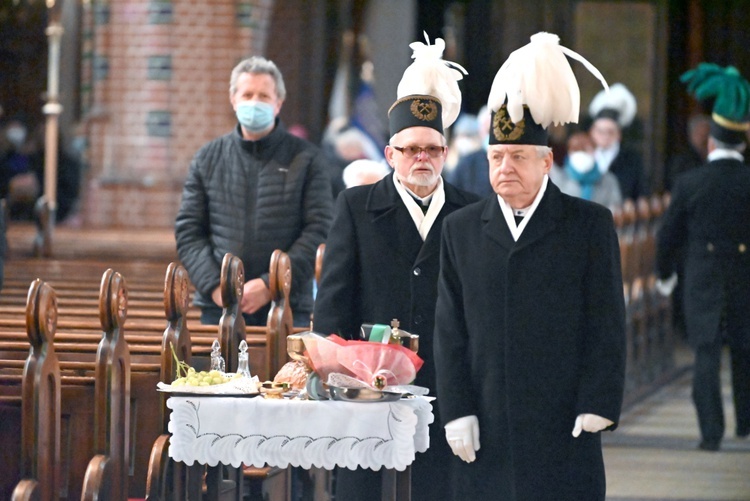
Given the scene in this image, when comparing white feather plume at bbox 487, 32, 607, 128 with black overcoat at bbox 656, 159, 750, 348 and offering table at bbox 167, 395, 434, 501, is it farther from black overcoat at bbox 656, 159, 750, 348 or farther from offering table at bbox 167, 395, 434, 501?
black overcoat at bbox 656, 159, 750, 348

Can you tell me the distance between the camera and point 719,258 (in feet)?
27.8

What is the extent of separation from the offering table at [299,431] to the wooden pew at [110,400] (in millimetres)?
605

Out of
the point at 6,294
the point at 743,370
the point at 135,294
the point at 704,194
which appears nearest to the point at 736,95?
the point at 704,194

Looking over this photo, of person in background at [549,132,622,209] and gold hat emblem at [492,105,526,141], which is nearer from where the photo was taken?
gold hat emblem at [492,105,526,141]

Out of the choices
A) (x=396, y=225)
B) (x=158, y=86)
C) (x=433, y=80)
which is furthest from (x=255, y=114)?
(x=158, y=86)

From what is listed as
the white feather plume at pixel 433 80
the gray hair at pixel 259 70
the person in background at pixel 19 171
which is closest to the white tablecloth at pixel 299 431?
the white feather plume at pixel 433 80

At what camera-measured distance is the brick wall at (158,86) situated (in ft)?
39.7

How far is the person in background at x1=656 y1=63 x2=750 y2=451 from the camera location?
8398 mm

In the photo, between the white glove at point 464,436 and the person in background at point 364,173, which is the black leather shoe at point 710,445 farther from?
the white glove at point 464,436

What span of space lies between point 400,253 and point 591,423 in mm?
990

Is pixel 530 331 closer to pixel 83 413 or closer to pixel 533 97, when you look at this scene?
pixel 533 97

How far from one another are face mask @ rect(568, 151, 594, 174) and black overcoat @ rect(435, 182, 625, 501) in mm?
6760

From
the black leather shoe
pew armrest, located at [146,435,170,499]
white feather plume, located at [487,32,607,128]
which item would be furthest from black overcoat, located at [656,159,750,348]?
white feather plume, located at [487,32,607,128]

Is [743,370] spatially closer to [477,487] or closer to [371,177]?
[371,177]
